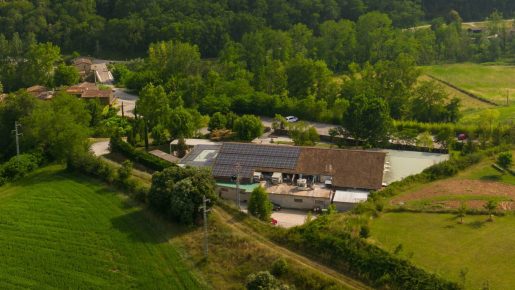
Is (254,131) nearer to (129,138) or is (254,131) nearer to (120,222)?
(129,138)

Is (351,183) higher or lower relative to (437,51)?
lower

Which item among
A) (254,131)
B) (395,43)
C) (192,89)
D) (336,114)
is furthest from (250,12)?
(254,131)

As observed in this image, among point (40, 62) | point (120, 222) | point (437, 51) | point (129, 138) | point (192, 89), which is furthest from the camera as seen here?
point (437, 51)

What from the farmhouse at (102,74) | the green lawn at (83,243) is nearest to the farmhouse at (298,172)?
the green lawn at (83,243)

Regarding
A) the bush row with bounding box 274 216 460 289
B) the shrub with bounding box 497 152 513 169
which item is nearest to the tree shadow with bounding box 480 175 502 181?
the shrub with bounding box 497 152 513 169

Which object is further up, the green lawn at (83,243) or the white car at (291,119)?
the white car at (291,119)

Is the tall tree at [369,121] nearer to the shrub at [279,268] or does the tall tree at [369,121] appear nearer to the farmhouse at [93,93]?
the shrub at [279,268]

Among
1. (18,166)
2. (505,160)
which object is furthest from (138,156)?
(505,160)
